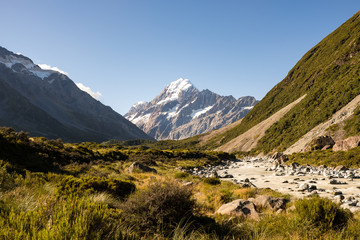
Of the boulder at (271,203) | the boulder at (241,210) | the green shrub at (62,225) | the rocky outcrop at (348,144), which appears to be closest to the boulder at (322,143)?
the rocky outcrop at (348,144)

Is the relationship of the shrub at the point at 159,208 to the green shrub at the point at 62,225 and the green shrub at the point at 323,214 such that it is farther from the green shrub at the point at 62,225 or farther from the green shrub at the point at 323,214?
the green shrub at the point at 323,214

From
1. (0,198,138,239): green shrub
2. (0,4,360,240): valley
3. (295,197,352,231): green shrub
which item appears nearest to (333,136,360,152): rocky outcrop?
(0,4,360,240): valley

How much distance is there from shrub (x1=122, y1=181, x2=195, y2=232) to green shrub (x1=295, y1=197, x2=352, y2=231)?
3260 millimetres

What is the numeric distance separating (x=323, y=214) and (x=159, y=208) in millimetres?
4694

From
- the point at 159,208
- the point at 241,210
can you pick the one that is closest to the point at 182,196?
the point at 159,208

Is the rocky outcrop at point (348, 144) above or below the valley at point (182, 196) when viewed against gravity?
above

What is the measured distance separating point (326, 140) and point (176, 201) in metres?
37.8

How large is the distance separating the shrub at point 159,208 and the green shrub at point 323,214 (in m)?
3.26

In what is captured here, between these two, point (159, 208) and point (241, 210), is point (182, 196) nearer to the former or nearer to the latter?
point (159, 208)

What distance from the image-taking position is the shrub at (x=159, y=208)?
5.12m

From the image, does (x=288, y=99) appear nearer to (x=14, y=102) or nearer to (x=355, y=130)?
(x=355, y=130)

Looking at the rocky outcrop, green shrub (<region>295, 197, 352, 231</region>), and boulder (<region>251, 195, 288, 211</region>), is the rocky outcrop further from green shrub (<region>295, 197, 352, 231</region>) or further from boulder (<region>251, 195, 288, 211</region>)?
green shrub (<region>295, 197, 352, 231</region>)

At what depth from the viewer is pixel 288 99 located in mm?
93688

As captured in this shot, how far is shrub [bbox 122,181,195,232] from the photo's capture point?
5121mm
